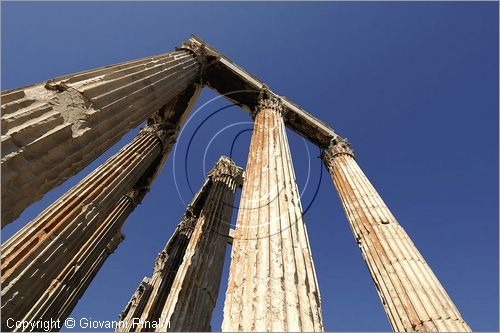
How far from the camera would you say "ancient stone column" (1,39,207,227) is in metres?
4.21

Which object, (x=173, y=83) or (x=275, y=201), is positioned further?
(x=173, y=83)

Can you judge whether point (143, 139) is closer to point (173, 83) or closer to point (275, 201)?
point (173, 83)

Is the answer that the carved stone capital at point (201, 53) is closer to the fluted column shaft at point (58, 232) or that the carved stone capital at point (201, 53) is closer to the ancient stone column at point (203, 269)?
the fluted column shaft at point (58, 232)

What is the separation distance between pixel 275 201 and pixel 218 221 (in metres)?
8.77

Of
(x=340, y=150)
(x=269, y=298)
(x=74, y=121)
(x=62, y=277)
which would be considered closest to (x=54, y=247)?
(x=62, y=277)

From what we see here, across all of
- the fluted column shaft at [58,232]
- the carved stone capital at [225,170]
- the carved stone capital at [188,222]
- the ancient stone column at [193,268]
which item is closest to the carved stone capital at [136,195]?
the fluted column shaft at [58,232]

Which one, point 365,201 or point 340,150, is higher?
point 340,150

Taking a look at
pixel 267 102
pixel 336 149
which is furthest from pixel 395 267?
pixel 267 102

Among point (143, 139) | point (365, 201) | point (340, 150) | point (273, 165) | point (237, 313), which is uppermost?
point (340, 150)

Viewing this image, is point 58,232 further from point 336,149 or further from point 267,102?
point 336,149

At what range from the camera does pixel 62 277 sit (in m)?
10.3

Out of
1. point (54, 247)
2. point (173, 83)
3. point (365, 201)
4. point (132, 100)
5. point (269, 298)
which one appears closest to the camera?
point (269, 298)

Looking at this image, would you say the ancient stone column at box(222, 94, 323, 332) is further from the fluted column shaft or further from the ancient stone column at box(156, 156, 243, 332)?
the ancient stone column at box(156, 156, 243, 332)

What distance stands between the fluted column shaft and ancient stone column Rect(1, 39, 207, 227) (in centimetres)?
348
